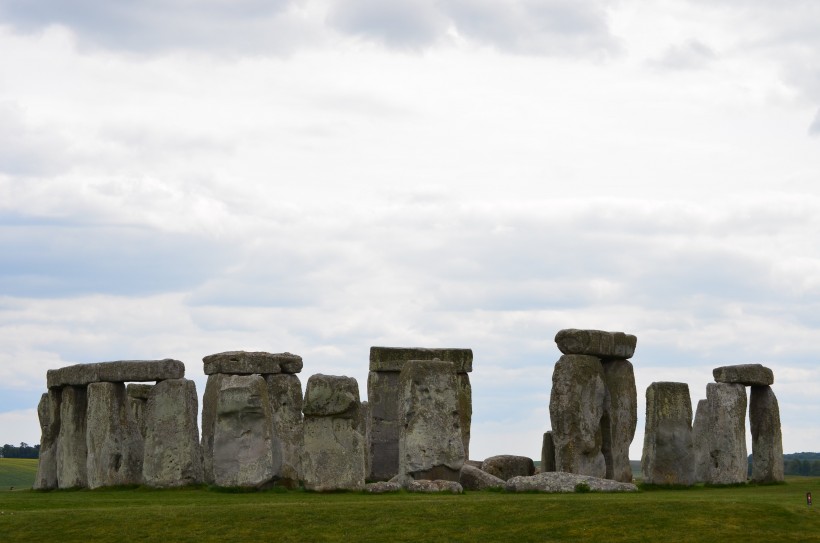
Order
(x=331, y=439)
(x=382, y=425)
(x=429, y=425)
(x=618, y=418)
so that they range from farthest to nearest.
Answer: (x=382, y=425) → (x=618, y=418) → (x=429, y=425) → (x=331, y=439)

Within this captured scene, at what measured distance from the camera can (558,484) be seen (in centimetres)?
2622

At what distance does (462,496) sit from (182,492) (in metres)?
6.91

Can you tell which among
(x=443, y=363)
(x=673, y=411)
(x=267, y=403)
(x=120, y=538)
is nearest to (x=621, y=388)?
(x=673, y=411)

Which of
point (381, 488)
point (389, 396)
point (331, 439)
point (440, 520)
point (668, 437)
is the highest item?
point (389, 396)

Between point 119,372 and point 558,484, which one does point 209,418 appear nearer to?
point 119,372

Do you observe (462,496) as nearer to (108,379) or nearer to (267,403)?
(267,403)

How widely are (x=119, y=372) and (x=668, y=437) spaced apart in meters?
12.6

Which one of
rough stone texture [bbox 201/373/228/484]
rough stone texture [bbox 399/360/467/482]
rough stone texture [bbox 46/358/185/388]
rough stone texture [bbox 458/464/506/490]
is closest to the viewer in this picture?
rough stone texture [bbox 399/360/467/482]

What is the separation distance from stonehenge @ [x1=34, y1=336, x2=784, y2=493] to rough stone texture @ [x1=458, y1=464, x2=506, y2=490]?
4 centimetres

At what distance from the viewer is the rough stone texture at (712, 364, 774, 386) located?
1268 inches

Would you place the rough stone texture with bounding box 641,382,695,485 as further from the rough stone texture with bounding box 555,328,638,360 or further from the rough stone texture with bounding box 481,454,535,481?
the rough stone texture with bounding box 481,454,535,481

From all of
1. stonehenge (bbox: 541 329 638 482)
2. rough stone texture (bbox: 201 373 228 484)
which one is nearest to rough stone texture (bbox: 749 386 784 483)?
stonehenge (bbox: 541 329 638 482)

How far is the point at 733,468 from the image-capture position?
31.5 m

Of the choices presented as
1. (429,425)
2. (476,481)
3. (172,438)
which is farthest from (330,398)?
(172,438)
